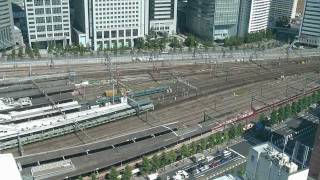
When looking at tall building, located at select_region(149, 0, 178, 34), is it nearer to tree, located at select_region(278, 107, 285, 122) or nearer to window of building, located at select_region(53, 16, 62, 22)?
window of building, located at select_region(53, 16, 62, 22)

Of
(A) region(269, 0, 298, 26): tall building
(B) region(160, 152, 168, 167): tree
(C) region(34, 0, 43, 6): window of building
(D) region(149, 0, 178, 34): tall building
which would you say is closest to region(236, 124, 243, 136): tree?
(B) region(160, 152, 168, 167): tree

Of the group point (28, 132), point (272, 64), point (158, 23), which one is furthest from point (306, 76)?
point (28, 132)

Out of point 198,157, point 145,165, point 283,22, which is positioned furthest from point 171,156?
point 283,22

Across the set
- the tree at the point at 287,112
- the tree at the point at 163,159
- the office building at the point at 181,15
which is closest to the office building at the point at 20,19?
the office building at the point at 181,15

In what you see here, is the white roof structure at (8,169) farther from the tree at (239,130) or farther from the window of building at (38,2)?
the window of building at (38,2)

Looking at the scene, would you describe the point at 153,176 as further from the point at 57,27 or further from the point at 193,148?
the point at 57,27

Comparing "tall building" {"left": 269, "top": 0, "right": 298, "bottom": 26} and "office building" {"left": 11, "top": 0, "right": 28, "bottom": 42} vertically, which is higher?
"tall building" {"left": 269, "top": 0, "right": 298, "bottom": 26}

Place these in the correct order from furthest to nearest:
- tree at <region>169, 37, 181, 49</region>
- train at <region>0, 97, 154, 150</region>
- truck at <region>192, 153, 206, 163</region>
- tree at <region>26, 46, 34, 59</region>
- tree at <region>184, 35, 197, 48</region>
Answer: tree at <region>184, 35, 197, 48</region>, tree at <region>169, 37, 181, 49</region>, tree at <region>26, 46, 34, 59</region>, train at <region>0, 97, 154, 150</region>, truck at <region>192, 153, 206, 163</region>
